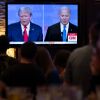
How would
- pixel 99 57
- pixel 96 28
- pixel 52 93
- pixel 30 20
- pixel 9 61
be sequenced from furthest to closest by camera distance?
pixel 30 20
pixel 9 61
pixel 96 28
pixel 99 57
pixel 52 93

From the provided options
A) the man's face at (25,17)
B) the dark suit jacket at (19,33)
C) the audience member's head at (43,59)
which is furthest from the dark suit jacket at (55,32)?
the audience member's head at (43,59)

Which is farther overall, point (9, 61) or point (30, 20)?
point (30, 20)

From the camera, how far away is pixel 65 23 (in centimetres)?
678

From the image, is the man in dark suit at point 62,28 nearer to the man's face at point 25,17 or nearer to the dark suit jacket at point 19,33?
the dark suit jacket at point 19,33

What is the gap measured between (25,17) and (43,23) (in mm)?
327

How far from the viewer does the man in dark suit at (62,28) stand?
6781 mm

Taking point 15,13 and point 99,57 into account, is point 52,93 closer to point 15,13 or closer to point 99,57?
point 99,57

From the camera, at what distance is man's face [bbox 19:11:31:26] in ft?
22.1

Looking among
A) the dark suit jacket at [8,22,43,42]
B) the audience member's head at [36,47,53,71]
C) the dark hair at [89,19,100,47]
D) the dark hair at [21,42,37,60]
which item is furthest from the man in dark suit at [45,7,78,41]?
the dark hair at [89,19,100,47]

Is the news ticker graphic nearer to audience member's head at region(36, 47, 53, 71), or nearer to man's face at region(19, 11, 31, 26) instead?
man's face at region(19, 11, 31, 26)

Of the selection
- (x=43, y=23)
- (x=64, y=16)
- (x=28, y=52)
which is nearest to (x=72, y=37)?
(x=64, y=16)

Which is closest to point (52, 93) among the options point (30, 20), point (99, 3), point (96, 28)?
point (96, 28)

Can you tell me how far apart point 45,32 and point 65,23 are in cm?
38

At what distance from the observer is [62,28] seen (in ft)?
22.3
